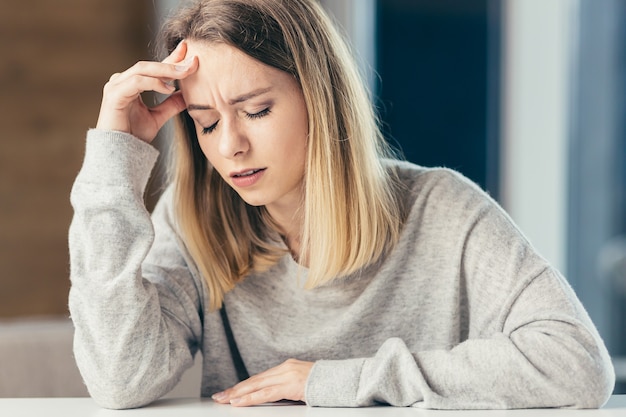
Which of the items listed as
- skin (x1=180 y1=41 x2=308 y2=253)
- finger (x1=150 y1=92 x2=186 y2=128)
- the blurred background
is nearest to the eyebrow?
skin (x1=180 y1=41 x2=308 y2=253)

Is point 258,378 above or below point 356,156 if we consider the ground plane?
below

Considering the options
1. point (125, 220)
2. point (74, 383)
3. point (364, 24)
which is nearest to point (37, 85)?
point (364, 24)

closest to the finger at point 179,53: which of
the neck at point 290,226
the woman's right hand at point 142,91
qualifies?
the woman's right hand at point 142,91

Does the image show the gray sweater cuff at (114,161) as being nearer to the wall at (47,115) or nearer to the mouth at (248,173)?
the mouth at (248,173)

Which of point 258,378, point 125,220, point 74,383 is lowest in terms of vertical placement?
point 74,383

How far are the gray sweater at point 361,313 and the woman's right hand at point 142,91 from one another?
31 mm

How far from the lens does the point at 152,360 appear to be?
127 centimetres

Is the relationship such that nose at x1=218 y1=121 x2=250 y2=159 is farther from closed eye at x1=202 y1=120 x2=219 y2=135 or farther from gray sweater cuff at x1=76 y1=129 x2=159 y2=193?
gray sweater cuff at x1=76 y1=129 x2=159 y2=193

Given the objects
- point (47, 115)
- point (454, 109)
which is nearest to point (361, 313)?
point (454, 109)

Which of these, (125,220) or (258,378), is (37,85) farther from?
(258,378)

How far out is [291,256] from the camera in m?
1.45

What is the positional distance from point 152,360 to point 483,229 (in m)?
0.52

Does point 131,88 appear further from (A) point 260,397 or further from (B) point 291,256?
(A) point 260,397

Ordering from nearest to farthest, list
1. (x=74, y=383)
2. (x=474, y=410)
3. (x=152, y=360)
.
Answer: (x=474, y=410) → (x=152, y=360) → (x=74, y=383)
